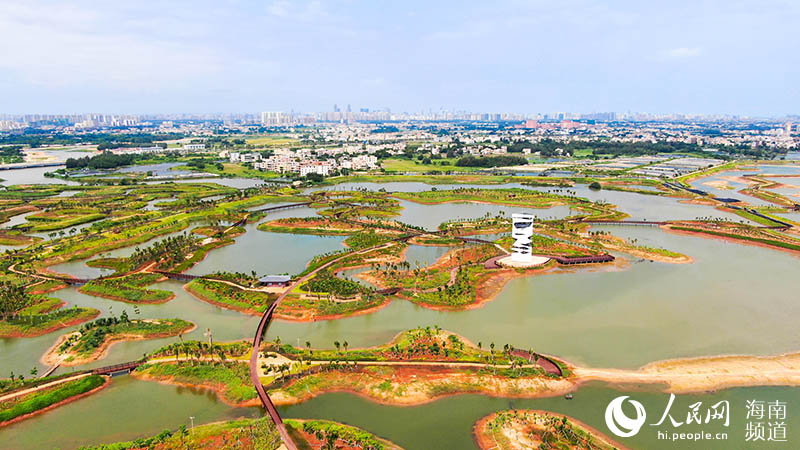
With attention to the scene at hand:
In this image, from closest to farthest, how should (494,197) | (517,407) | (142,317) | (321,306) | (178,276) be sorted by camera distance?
(517,407), (142,317), (321,306), (178,276), (494,197)

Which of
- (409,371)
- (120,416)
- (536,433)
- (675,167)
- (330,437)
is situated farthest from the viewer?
(675,167)

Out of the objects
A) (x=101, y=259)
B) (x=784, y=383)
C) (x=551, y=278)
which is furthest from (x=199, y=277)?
(x=784, y=383)

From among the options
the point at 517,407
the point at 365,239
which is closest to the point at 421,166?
the point at 365,239

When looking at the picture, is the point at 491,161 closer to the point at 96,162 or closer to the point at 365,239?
the point at 365,239

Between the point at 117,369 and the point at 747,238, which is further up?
the point at 747,238

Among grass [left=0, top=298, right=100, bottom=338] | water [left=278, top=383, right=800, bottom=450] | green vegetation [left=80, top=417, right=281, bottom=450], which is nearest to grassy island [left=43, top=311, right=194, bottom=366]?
grass [left=0, top=298, right=100, bottom=338]

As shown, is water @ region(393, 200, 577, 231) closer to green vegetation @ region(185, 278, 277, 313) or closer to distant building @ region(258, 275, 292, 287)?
distant building @ region(258, 275, 292, 287)

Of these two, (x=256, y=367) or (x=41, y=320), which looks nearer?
(x=256, y=367)

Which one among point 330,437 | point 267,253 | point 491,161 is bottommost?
point 330,437
